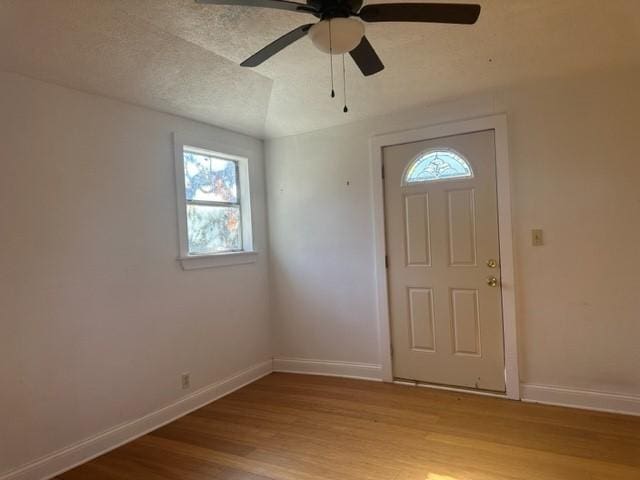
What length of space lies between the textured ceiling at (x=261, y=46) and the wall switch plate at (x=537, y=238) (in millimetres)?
1127

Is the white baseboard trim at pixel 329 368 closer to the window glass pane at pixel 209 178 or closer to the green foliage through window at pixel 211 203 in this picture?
the green foliage through window at pixel 211 203

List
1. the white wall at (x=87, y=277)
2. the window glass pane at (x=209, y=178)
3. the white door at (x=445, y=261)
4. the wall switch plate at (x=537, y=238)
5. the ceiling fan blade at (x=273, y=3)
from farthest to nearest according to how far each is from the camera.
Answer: the window glass pane at (x=209, y=178), the white door at (x=445, y=261), the wall switch plate at (x=537, y=238), the white wall at (x=87, y=277), the ceiling fan blade at (x=273, y=3)

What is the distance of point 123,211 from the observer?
2854 mm

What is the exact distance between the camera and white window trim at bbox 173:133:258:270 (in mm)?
3252

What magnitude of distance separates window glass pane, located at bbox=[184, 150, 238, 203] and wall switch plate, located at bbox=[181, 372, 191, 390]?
1449mm

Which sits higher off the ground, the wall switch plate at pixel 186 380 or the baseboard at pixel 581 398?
the wall switch plate at pixel 186 380

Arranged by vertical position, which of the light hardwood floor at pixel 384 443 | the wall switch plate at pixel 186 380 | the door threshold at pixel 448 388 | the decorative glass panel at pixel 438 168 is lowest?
the light hardwood floor at pixel 384 443

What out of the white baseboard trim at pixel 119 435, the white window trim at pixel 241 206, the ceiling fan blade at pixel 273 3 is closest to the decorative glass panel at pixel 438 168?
the white window trim at pixel 241 206

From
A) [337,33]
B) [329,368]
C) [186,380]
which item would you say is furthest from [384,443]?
[337,33]

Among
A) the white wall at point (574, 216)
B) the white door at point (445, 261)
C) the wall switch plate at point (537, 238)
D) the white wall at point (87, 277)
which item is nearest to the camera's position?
the white wall at point (87, 277)

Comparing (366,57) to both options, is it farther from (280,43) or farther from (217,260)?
(217,260)

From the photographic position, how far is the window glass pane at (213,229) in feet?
11.4

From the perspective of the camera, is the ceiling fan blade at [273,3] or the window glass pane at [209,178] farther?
the window glass pane at [209,178]

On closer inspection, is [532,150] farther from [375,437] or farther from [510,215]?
[375,437]
